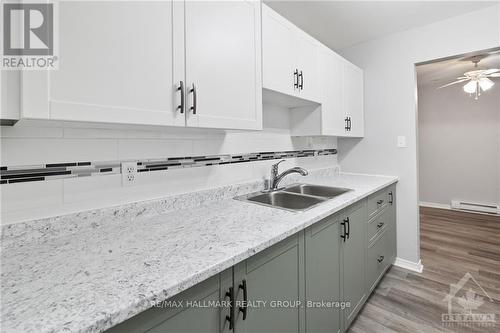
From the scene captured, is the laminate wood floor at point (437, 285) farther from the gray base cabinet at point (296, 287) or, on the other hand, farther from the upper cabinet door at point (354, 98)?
the upper cabinet door at point (354, 98)

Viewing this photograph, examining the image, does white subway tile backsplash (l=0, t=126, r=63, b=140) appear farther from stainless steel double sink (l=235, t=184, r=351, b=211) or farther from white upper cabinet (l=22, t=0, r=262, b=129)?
stainless steel double sink (l=235, t=184, r=351, b=211)

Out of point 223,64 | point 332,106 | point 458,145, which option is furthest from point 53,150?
point 458,145

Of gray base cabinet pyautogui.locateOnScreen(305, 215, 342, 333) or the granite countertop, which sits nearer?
the granite countertop

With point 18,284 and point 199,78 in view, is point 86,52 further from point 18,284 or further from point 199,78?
point 18,284

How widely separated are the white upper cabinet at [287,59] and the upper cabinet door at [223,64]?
3.6 inches

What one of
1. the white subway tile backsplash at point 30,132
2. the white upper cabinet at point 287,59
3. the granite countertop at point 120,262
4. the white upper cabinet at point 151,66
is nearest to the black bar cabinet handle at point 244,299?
the granite countertop at point 120,262

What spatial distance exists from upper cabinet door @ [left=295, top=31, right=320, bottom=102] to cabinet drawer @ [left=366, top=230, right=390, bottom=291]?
1.29m

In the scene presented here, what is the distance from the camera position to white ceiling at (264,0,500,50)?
1953 mm

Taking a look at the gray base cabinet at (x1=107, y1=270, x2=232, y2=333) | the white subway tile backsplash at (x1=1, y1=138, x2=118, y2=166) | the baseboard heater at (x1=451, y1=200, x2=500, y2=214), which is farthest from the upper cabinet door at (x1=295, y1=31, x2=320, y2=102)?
the baseboard heater at (x1=451, y1=200, x2=500, y2=214)

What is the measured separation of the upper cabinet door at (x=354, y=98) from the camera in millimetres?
2393

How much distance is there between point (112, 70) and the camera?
2.70 ft

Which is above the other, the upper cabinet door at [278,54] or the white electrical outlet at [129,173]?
the upper cabinet door at [278,54]

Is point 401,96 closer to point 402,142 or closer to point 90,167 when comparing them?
point 402,142

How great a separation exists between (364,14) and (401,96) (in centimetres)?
90
